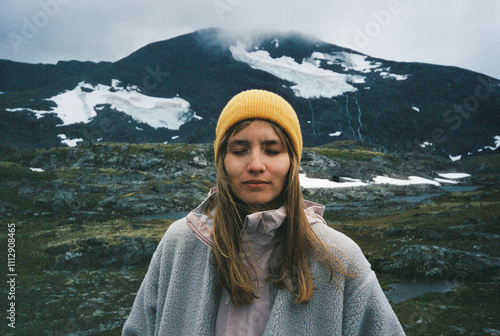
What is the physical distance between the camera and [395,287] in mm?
11586

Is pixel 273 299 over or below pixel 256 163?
below

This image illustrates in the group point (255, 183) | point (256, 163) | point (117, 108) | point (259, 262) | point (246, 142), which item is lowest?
point (259, 262)

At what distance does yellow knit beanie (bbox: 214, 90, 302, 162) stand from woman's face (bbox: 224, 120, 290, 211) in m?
0.09

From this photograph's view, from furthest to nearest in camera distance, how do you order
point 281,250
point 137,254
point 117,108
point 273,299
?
1. point 117,108
2. point 137,254
3. point 281,250
4. point 273,299

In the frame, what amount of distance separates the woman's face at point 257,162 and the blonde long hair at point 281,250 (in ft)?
0.23

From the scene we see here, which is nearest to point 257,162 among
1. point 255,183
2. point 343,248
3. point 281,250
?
point 255,183

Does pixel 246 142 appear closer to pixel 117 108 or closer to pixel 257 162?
pixel 257 162

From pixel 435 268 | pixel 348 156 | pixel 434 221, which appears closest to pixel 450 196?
pixel 434 221

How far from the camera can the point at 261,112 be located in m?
2.63

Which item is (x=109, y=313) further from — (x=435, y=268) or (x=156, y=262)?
(x=435, y=268)

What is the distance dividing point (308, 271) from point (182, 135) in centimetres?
17070

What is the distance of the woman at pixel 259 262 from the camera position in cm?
235

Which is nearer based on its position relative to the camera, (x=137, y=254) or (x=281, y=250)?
(x=281, y=250)

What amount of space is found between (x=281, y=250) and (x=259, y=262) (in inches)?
8.6
